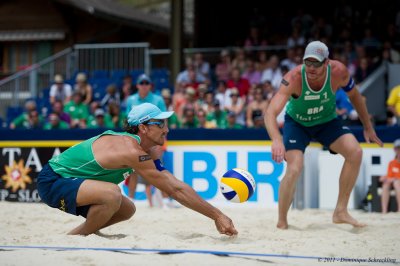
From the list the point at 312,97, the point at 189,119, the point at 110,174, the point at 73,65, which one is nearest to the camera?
the point at 110,174

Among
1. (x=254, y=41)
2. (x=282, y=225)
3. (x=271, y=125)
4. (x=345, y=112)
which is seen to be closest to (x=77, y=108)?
(x=254, y=41)

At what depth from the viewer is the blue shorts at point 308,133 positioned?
759cm

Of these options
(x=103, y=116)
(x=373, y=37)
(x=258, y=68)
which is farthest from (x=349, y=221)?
(x=373, y=37)

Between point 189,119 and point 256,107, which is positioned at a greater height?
point 256,107

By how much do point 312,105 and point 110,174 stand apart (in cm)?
221

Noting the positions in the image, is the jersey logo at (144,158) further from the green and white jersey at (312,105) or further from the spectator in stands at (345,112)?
the spectator in stands at (345,112)

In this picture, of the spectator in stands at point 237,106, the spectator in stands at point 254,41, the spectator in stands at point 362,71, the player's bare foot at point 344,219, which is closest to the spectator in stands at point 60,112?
the spectator in stands at point 237,106

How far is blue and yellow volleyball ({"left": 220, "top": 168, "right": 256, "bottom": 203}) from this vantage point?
6.69m

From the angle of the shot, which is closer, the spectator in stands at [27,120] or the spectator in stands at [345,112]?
the spectator in stands at [345,112]

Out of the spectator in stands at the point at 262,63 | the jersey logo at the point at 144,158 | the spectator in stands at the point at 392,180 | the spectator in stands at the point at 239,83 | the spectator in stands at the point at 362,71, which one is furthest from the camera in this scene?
the spectator in stands at the point at 262,63

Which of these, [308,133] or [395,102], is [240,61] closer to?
[395,102]

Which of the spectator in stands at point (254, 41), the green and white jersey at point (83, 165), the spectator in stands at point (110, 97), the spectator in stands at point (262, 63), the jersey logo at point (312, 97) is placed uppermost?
the spectator in stands at point (254, 41)

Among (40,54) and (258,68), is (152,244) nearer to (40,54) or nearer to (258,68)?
(258,68)

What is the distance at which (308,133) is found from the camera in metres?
7.74
